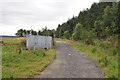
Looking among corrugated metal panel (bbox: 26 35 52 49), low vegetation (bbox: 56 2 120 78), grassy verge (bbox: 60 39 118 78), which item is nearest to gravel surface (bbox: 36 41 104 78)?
grassy verge (bbox: 60 39 118 78)

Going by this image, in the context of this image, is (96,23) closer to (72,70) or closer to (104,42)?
(104,42)

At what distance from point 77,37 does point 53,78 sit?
2275cm

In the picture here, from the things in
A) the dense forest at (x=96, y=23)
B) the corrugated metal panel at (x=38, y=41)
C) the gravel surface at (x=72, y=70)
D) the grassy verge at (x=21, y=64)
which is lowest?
the gravel surface at (x=72, y=70)

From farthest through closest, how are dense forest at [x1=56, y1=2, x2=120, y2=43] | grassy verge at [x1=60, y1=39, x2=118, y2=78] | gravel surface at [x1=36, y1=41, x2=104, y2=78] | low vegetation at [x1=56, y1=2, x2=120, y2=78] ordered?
dense forest at [x1=56, y1=2, x2=120, y2=43], low vegetation at [x1=56, y1=2, x2=120, y2=78], grassy verge at [x1=60, y1=39, x2=118, y2=78], gravel surface at [x1=36, y1=41, x2=104, y2=78]

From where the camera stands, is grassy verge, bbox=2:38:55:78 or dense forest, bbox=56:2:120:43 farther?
dense forest, bbox=56:2:120:43

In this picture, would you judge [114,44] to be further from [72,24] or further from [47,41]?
[72,24]

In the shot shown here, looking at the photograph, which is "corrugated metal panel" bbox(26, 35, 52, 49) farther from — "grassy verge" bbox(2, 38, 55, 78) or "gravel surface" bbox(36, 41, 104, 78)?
"gravel surface" bbox(36, 41, 104, 78)

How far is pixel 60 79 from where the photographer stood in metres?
4.65

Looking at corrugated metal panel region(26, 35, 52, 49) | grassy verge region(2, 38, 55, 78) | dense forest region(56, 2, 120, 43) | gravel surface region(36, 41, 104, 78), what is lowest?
gravel surface region(36, 41, 104, 78)

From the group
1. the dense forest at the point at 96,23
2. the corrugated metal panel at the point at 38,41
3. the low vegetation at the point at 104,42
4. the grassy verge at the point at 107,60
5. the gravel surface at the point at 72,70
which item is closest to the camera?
the gravel surface at the point at 72,70

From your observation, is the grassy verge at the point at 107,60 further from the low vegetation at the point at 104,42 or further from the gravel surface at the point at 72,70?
the gravel surface at the point at 72,70

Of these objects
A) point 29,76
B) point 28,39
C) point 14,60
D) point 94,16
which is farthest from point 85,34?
point 94,16

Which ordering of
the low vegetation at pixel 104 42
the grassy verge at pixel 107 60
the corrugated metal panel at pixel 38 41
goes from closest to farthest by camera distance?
the grassy verge at pixel 107 60, the low vegetation at pixel 104 42, the corrugated metal panel at pixel 38 41

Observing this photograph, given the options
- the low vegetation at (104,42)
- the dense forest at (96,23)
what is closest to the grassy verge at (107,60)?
the low vegetation at (104,42)
